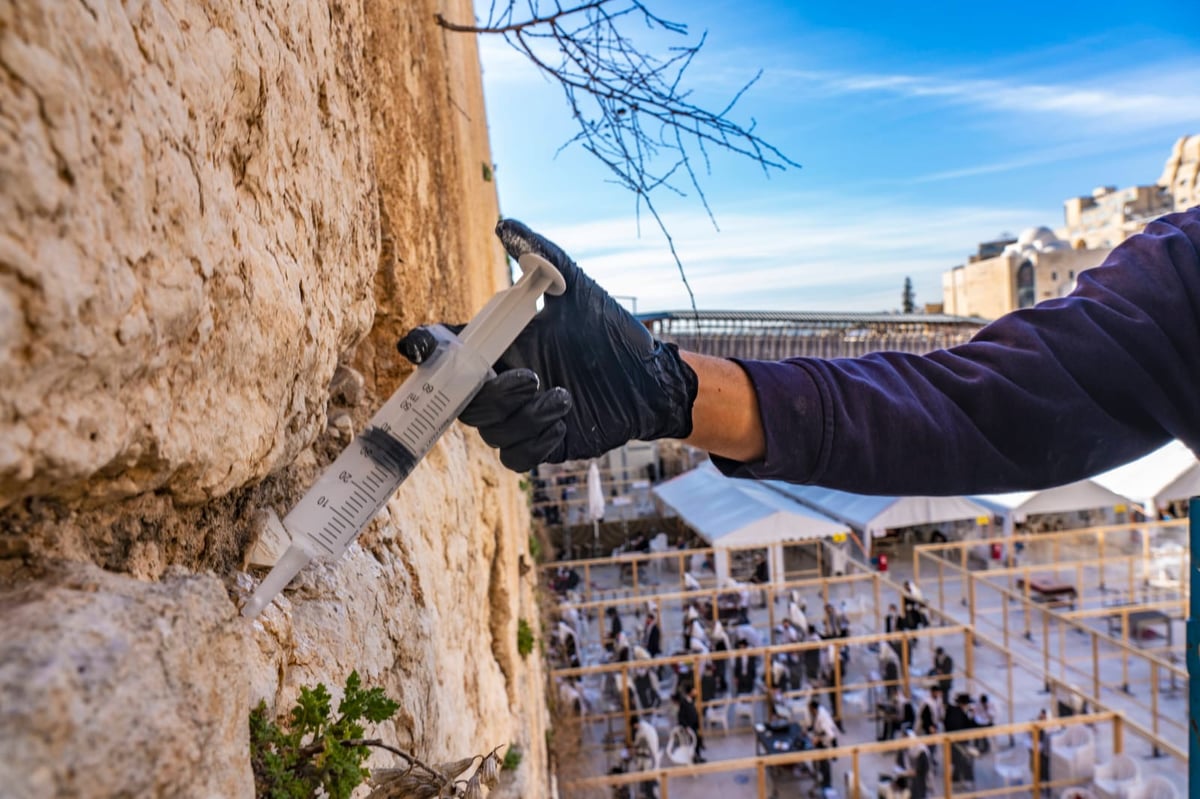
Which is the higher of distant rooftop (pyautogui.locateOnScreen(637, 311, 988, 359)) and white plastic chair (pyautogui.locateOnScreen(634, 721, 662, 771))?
distant rooftop (pyautogui.locateOnScreen(637, 311, 988, 359))

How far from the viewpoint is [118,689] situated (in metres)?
0.65

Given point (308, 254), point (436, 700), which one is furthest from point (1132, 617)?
point (308, 254)

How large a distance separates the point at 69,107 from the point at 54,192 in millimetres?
77

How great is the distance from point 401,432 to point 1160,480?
11.8 meters

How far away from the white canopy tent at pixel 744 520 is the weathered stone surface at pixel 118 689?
10.00 metres

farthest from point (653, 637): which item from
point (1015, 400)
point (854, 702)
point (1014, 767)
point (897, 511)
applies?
point (1015, 400)

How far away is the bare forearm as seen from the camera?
1736 millimetres

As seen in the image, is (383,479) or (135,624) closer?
(135,624)

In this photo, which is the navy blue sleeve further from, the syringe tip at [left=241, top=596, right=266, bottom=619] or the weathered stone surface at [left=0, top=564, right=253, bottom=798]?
the weathered stone surface at [left=0, top=564, right=253, bottom=798]

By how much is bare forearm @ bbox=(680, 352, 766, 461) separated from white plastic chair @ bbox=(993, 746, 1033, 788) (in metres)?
6.68

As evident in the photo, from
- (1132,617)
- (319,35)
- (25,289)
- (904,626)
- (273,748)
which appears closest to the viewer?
(25,289)

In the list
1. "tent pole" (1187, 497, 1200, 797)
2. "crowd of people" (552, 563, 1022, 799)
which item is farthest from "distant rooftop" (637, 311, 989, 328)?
"tent pole" (1187, 497, 1200, 797)

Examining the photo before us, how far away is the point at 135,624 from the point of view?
2.35 feet

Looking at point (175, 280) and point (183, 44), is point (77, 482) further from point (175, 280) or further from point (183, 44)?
point (183, 44)
